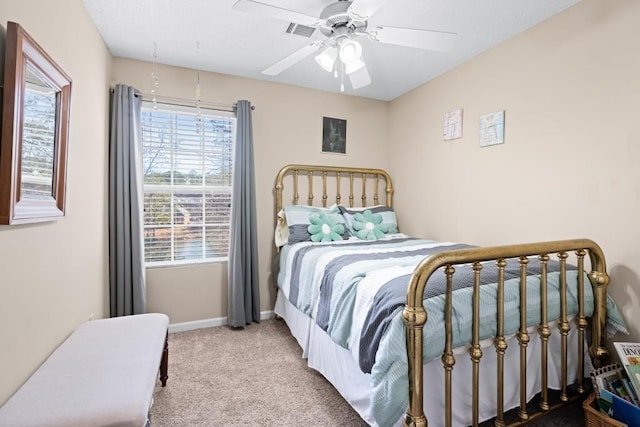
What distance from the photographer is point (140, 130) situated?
2.59m

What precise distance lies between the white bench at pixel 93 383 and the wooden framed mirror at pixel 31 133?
1.99ft

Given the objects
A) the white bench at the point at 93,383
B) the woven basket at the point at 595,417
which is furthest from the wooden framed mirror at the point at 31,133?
the woven basket at the point at 595,417

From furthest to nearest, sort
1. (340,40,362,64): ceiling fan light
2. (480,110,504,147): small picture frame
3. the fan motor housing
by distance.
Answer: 1. (480,110,504,147): small picture frame
2. (340,40,362,64): ceiling fan light
3. the fan motor housing

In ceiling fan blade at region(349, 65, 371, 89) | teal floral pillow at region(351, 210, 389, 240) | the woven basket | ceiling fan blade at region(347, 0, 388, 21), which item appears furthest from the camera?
teal floral pillow at region(351, 210, 389, 240)

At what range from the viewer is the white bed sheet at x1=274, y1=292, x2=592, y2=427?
53.6 inches

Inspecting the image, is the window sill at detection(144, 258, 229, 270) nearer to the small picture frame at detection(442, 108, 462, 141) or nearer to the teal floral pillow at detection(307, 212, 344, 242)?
the teal floral pillow at detection(307, 212, 344, 242)

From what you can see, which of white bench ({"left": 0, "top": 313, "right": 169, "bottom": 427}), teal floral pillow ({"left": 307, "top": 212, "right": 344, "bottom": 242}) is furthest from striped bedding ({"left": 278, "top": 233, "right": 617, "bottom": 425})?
white bench ({"left": 0, "top": 313, "right": 169, "bottom": 427})

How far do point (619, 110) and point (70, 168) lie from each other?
3001mm

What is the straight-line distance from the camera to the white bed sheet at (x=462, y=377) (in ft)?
4.46

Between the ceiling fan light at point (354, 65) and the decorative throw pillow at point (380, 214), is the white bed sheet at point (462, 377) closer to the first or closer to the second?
the decorative throw pillow at point (380, 214)

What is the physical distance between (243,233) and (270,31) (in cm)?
165

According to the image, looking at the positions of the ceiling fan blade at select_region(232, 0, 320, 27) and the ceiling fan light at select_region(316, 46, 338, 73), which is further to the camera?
the ceiling fan light at select_region(316, 46, 338, 73)

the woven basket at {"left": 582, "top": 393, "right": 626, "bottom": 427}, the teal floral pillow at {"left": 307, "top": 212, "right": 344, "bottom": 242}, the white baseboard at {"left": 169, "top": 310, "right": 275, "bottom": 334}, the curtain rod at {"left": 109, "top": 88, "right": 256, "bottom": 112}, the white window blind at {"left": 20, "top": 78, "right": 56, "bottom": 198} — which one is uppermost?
the curtain rod at {"left": 109, "top": 88, "right": 256, "bottom": 112}

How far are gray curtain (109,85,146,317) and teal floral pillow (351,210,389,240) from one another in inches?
74.6
